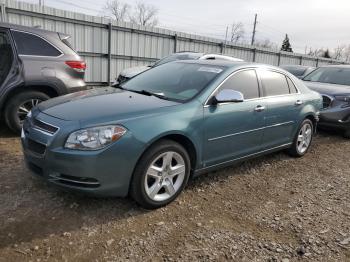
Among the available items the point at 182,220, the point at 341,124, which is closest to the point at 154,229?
the point at 182,220

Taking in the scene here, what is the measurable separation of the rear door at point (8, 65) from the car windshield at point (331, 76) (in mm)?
6833

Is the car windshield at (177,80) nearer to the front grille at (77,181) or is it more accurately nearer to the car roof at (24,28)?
the front grille at (77,181)

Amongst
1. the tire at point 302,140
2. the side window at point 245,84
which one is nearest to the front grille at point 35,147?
the side window at point 245,84

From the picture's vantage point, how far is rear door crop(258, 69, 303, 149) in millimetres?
4617

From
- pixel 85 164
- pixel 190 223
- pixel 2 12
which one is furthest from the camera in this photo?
pixel 2 12

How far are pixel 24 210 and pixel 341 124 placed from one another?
636cm

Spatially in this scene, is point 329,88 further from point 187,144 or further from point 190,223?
point 190,223

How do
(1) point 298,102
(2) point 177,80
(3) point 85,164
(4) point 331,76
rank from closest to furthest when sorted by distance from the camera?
(3) point 85,164
(2) point 177,80
(1) point 298,102
(4) point 331,76

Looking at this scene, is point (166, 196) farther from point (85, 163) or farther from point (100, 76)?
point (100, 76)

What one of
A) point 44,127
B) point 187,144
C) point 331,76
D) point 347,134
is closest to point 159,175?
point 187,144

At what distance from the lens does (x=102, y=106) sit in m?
3.37

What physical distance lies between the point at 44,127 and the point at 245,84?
2.55 m

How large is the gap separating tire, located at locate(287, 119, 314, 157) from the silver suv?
3.86 m

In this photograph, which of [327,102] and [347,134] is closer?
[327,102]
